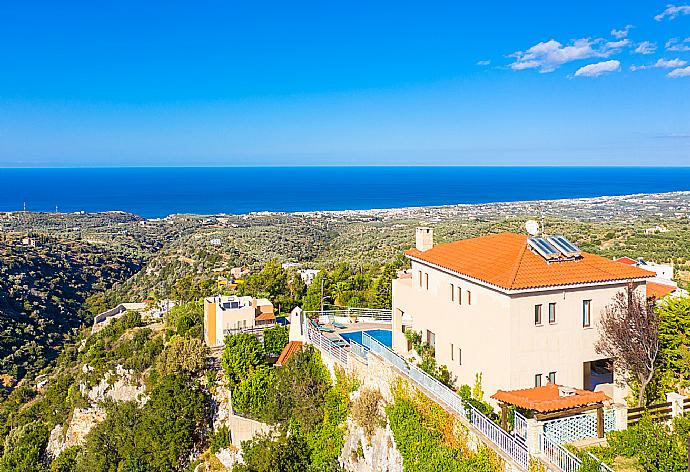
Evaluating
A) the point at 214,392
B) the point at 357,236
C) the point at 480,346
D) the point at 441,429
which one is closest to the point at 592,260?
the point at 480,346

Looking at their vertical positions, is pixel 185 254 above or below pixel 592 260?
below

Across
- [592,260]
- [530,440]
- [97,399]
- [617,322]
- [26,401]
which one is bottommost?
[26,401]

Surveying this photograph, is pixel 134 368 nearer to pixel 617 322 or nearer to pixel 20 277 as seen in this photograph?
pixel 617 322

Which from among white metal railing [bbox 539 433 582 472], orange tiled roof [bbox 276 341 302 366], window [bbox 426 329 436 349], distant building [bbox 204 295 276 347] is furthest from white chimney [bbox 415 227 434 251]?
white metal railing [bbox 539 433 582 472]

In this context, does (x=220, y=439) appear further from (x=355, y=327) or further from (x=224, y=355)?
(x=355, y=327)

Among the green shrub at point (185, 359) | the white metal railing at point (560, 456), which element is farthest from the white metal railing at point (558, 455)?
the green shrub at point (185, 359)

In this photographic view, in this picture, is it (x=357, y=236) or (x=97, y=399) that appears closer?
(x=97, y=399)

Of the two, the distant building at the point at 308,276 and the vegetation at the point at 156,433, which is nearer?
the vegetation at the point at 156,433

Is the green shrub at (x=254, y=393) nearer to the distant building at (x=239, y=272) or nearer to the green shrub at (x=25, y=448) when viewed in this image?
the green shrub at (x=25, y=448)
